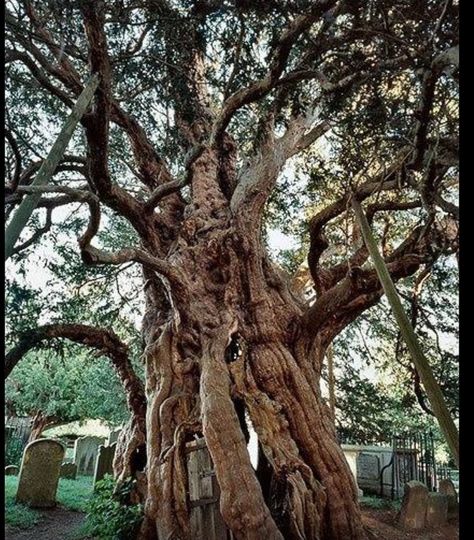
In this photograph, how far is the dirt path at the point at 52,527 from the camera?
6684 mm

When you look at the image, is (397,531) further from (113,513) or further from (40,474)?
(40,474)

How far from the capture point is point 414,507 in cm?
705

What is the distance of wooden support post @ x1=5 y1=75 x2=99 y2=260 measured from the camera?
8.02 ft

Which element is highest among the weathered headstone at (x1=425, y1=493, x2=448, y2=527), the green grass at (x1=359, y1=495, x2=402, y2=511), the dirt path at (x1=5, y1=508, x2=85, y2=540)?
the weathered headstone at (x1=425, y1=493, x2=448, y2=527)

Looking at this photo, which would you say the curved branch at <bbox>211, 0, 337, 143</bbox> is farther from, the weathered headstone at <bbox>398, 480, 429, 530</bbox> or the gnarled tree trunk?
the weathered headstone at <bbox>398, 480, 429, 530</bbox>

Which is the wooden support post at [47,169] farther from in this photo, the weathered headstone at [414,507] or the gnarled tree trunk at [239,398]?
the weathered headstone at [414,507]

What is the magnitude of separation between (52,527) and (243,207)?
20.5 feet

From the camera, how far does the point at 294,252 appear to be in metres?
11.0

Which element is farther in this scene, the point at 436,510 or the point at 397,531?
the point at 436,510

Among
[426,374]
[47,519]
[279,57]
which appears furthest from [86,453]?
[426,374]

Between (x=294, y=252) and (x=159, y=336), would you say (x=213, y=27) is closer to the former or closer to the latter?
(x=159, y=336)

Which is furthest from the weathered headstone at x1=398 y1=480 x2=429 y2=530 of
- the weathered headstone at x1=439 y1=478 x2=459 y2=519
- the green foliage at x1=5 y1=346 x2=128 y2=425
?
the green foliage at x1=5 y1=346 x2=128 y2=425

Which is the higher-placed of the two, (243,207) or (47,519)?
(243,207)

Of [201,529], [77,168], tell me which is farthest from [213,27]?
[201,529]
